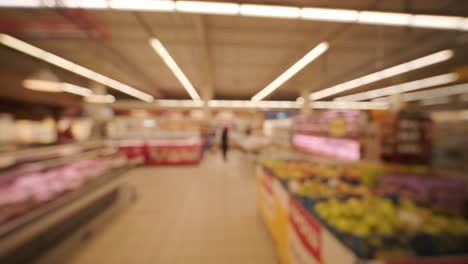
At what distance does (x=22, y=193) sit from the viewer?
2.29 m

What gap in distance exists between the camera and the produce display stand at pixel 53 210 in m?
1.93

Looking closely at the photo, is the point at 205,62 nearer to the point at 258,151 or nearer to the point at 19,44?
the point at 258,151

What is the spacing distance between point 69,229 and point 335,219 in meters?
3.40

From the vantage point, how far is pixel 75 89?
387 inches

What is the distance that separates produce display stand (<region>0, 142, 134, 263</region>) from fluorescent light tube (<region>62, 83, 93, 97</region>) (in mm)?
7270

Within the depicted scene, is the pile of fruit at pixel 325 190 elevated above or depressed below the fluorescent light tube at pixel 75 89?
below

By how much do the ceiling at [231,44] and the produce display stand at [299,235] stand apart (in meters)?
3.39

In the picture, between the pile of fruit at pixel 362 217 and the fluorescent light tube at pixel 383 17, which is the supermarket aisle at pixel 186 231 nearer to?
the pile of fruit at pixel 362 217

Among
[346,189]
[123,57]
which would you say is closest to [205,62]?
[123,57]

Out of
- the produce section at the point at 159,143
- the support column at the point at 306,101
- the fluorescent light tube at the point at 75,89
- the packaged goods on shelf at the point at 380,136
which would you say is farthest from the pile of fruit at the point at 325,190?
the fluorescent light tube at the point at 75,89

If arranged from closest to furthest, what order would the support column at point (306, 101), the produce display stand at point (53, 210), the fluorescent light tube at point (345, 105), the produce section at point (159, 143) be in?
the produce display stand at point (53, 210)
the produce section at point (159, 143)
the support column at point (306, 101)
the fluorescent light tube at point (345, 105)

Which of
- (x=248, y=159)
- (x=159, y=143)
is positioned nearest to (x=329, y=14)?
(x=248, y=159)

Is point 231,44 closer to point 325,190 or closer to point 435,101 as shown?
point 325,190

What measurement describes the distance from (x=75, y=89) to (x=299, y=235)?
12.3 m
